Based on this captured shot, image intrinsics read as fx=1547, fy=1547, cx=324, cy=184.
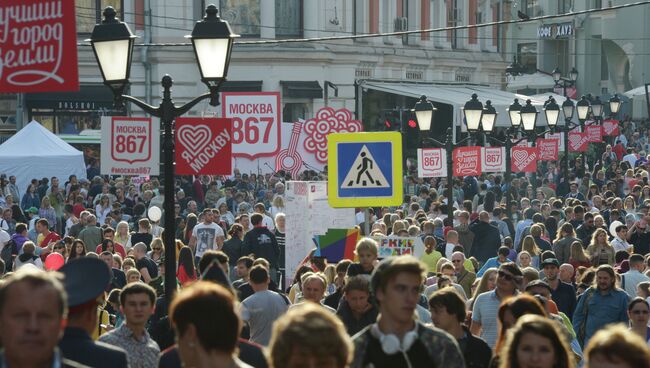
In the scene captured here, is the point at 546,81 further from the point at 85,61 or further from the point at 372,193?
the point at 372,193

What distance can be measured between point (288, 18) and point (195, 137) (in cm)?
3451

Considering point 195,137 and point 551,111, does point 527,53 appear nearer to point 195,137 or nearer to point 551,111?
point 551,111

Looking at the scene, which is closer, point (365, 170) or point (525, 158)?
point (365, 170)

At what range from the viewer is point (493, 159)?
1078 inches

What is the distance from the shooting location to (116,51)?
491 inches

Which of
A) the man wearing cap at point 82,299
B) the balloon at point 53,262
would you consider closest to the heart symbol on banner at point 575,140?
the balloon at point 53,262

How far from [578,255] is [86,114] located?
29851 millimetres

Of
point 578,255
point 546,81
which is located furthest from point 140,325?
point 546,81

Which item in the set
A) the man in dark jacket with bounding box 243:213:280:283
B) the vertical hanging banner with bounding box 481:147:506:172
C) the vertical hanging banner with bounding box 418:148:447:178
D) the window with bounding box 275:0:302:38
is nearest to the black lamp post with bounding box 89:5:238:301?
the man in dark jacket with bounding box 243:213:280:283

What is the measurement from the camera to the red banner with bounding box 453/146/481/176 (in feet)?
84.2

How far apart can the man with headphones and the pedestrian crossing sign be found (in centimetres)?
797

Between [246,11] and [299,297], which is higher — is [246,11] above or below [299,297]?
above

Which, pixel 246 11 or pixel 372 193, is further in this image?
pixel 246 11

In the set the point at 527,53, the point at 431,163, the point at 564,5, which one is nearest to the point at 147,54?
the point at 431,163
